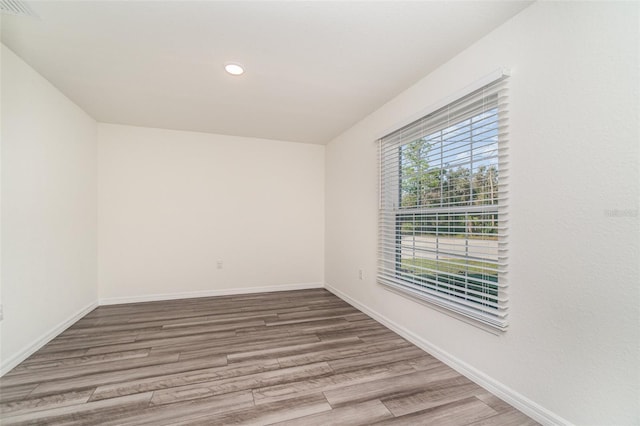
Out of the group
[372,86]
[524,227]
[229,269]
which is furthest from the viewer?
[229,269]

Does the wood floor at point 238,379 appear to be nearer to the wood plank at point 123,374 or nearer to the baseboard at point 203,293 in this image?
the wood plank at point 123,374

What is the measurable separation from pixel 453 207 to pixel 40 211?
352cm

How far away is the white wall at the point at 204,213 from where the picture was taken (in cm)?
364

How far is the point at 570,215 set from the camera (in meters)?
1.43

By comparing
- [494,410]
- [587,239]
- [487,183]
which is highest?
[487,183]

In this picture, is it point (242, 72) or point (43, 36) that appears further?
point (242, 72)

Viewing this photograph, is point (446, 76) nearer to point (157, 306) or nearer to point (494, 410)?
point (494, 410)

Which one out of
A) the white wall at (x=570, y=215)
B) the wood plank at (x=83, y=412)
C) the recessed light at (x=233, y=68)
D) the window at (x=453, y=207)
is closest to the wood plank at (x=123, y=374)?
the wood plank at (x=83, y=412)

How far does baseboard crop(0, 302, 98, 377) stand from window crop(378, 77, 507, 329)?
316cm

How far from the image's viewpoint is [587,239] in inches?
53.8

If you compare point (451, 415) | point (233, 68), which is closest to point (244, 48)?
point (233, 68)

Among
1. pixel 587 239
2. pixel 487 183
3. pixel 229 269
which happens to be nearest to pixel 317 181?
pixel 229 269

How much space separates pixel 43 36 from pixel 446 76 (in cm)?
295

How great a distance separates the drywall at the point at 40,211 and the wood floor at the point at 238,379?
286mm
